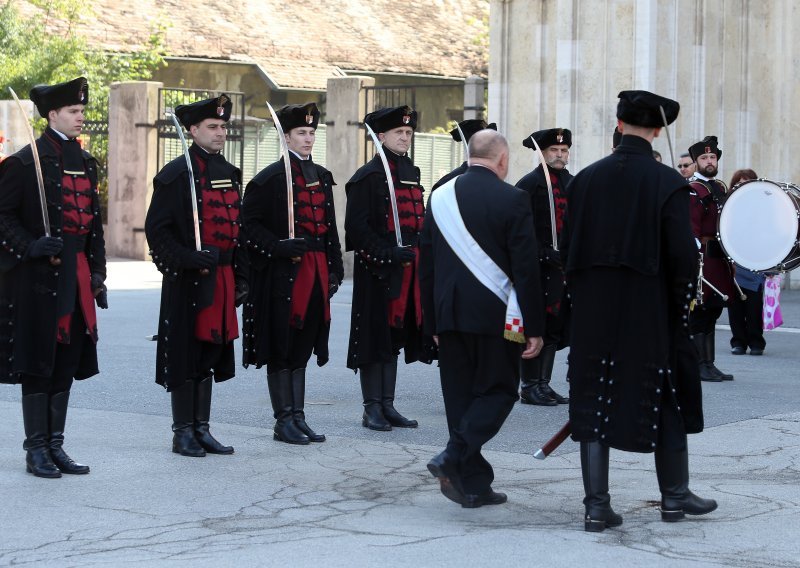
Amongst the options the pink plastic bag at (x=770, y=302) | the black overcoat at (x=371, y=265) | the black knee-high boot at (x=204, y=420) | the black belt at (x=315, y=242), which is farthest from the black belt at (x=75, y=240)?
the pink plastic bag at (x=770, y=302)

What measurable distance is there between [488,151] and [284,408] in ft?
8.04

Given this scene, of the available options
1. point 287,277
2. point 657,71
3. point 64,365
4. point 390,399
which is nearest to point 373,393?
point 390,399

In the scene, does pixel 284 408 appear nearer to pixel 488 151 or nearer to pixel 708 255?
pixel 488 151

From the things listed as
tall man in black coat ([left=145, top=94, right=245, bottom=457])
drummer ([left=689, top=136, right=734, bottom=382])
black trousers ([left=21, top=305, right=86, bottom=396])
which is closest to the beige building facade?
drummer ([left=689, top=136, right=734, bottom=382])

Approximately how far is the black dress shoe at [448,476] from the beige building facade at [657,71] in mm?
12833

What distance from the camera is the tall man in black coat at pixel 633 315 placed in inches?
266

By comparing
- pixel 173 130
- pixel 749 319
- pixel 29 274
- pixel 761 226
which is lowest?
pixel 749 319

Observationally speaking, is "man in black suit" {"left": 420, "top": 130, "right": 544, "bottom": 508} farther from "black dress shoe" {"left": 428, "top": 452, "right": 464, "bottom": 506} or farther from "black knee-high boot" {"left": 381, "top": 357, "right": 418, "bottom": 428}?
"black knee-high boot" {"left": 381, "top": 357, "right": 418, "bottom": 428}

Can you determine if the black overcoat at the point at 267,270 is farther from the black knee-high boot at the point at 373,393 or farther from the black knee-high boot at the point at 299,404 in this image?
the black knee-high boot at the point at 373,393

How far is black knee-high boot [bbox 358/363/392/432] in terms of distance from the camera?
9.67 meters

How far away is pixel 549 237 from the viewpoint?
417 inches

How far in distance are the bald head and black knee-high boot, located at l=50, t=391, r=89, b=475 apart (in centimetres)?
247

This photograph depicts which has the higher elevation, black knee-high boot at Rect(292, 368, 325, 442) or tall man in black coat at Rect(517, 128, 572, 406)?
tall man in black coat at Rect(517, 128, 572, 406)

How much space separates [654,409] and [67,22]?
31.9 meters
